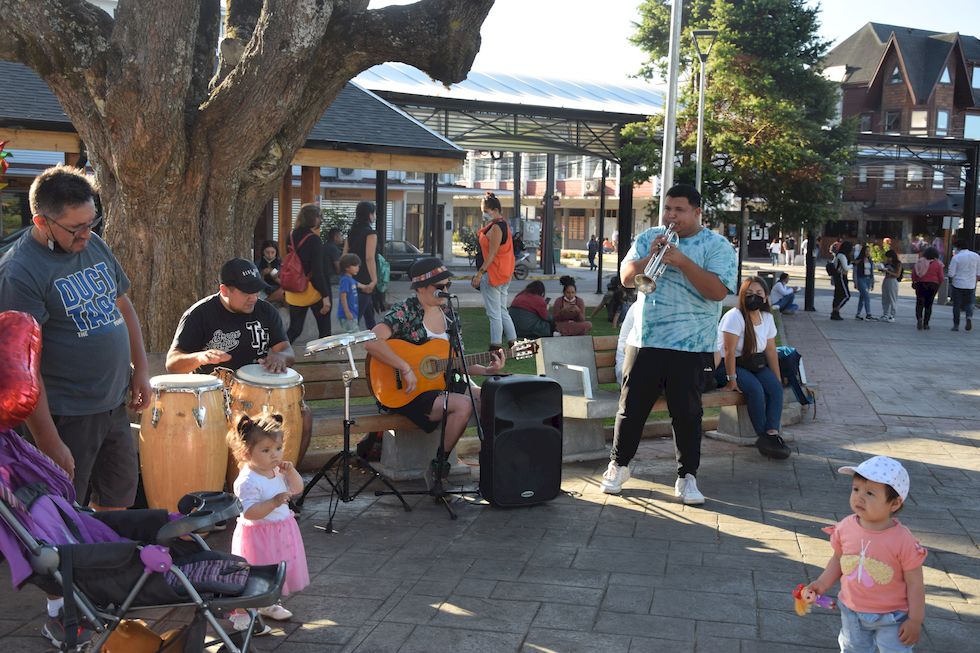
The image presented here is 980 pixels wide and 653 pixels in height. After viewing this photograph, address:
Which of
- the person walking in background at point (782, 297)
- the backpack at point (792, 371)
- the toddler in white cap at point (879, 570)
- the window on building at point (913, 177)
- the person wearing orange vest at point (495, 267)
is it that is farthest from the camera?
the window on building at point (913, 177)

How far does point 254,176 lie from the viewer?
7.82 metres

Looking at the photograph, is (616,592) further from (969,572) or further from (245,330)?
(245,330)

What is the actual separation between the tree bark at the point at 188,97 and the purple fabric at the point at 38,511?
3.91 m

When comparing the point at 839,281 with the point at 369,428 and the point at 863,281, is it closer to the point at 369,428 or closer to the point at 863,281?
the point at 863,281

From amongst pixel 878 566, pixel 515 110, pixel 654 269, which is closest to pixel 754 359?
pixel 654 269

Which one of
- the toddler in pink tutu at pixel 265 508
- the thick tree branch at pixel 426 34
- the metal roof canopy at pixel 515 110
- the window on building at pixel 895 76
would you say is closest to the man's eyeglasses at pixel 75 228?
the toddler in pink tutu at pixel 265 508

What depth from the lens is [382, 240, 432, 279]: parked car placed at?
34.1 m

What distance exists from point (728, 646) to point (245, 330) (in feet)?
10.8

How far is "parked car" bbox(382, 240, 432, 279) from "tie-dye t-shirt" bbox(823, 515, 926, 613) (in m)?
30.4

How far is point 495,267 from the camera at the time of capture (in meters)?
12.1

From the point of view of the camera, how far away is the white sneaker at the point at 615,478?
6.92 metres

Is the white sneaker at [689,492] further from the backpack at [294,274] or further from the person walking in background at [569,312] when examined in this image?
the person walking in background at [569,312]

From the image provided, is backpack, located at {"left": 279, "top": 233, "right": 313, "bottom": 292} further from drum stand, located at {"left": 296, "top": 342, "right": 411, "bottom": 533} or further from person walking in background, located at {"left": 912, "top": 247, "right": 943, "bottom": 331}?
person walking in background, located at {"left": 912, "top": 247, "right": 943, "bottom": 331}

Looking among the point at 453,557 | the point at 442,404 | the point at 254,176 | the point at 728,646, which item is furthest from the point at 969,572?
the point at 254,176
